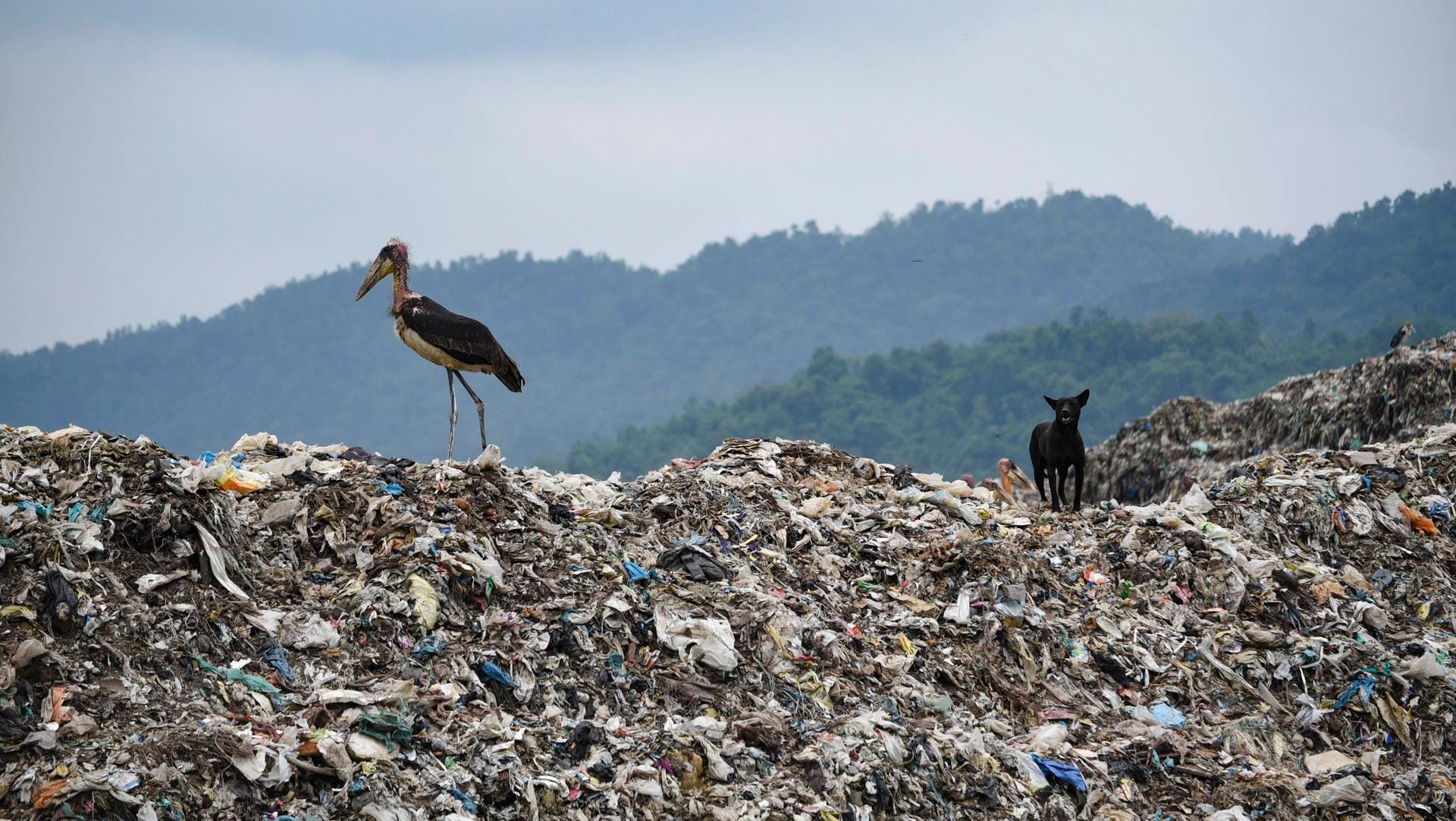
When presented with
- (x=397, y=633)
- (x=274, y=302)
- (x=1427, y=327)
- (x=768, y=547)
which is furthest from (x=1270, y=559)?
(x=274, y=302)

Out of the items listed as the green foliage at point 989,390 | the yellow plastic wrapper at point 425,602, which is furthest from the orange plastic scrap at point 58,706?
the green foliage at point 989,390

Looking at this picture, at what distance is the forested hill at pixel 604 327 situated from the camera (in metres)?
86.0

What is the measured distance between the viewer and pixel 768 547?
→ 8609mm

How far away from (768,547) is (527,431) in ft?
257

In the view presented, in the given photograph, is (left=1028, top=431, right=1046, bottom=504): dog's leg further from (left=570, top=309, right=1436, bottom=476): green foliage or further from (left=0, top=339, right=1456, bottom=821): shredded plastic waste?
(left=570, top=309, right=1436, bottom=476): green foliage

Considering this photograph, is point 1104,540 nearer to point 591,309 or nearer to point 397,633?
point 397,633

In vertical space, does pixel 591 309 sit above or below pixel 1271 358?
above

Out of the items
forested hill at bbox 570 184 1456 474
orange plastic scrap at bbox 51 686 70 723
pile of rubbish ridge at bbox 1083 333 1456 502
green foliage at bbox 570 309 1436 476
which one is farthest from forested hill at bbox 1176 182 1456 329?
orange plastic scrap at bbox 51 686 70 723

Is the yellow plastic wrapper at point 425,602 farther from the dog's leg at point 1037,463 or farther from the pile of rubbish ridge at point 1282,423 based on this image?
the pile of rubbish ridge at point 1282,423

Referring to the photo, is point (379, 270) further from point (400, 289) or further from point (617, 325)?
point (617, 325)

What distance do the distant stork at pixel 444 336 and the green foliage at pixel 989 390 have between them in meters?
40.2

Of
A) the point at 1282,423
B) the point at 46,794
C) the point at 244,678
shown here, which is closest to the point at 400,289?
the point at 244,678

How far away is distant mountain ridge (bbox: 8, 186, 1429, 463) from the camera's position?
86.1m

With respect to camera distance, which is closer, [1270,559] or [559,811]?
[559,811]
